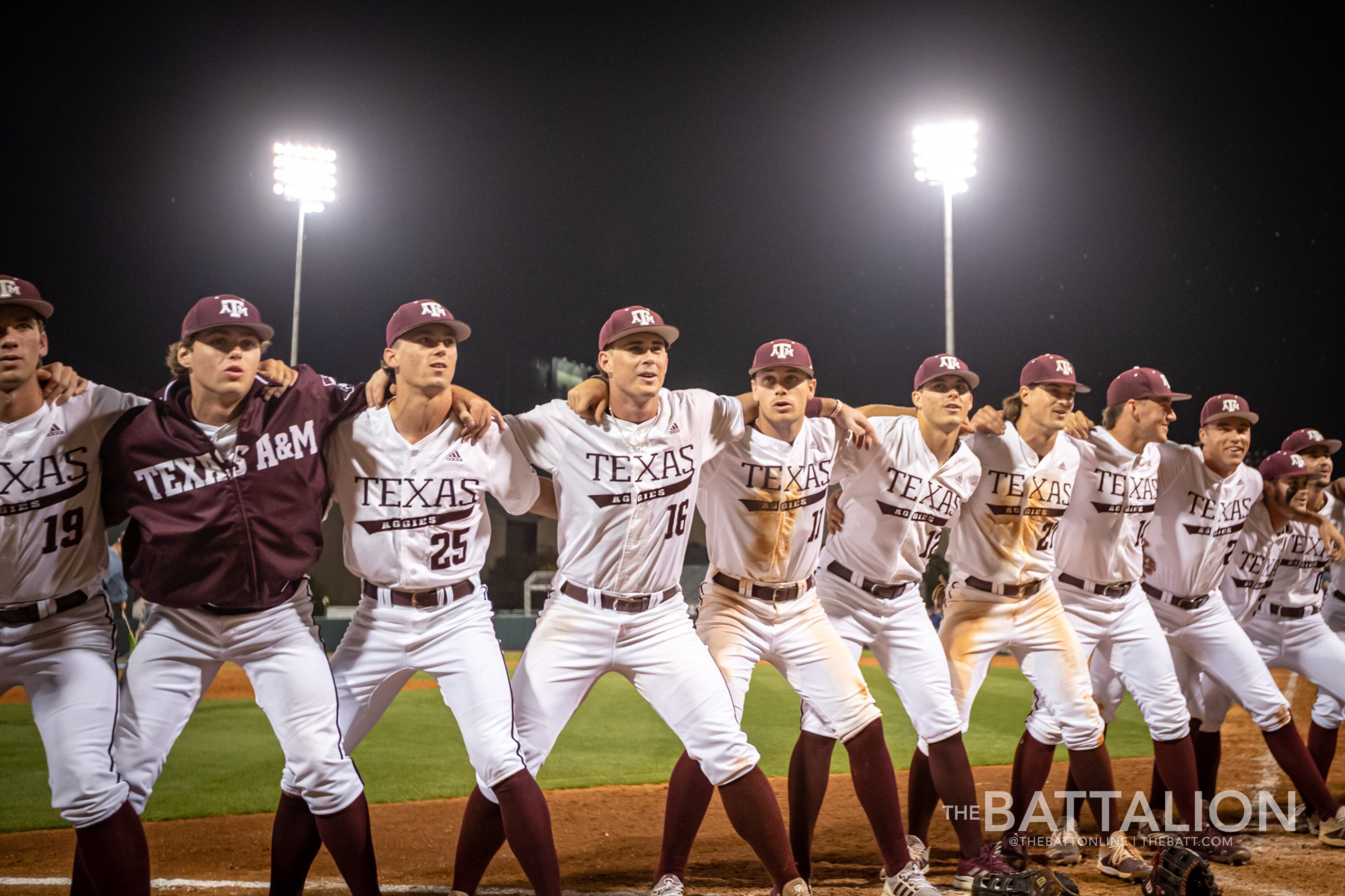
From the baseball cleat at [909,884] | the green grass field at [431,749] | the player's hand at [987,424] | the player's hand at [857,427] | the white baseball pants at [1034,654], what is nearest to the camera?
the baseball cleat at [909,884]

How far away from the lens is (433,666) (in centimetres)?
369

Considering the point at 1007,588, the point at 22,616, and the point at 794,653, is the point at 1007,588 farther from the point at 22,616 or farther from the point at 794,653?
the point at 22,616

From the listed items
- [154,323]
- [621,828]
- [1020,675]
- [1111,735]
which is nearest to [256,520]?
[621,828]

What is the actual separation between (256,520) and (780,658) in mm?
2248

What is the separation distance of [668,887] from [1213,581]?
3.64 metres

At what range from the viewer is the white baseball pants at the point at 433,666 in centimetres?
360

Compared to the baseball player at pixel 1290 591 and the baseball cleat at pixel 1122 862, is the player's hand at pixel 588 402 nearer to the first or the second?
the baseball cleat at pixel 1122 862

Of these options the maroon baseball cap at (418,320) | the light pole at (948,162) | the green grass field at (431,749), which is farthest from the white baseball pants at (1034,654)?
the light pole at (948,162)

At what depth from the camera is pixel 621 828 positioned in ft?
19.1

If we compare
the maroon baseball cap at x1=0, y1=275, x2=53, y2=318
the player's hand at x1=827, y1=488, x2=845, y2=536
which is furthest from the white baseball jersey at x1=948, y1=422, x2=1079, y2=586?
the maroon baseball cap at x1=0, y1=275, x2=53, y2=318

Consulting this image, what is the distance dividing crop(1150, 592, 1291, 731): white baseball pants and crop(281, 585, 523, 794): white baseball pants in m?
3.97

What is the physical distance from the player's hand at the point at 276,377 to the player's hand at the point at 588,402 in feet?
3.62

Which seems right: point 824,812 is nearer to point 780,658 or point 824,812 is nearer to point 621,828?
point 621,828

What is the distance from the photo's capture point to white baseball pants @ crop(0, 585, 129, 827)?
3236 mm
